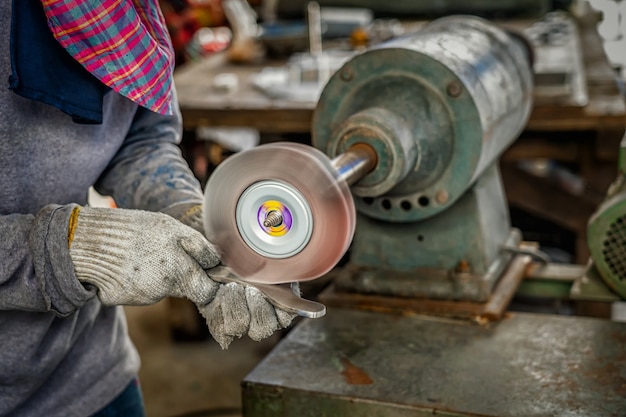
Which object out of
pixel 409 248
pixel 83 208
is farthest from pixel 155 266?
pixel 409 248

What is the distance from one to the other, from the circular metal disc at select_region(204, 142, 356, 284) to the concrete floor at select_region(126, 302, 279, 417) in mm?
1735

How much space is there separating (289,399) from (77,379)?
1.09 feet

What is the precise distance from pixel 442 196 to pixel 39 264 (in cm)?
64

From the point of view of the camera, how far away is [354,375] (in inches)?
45.6

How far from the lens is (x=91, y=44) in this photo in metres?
1.00

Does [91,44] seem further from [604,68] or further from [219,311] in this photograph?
[604,68]

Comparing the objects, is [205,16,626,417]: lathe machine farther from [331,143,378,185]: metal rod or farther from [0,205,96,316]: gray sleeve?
[0,205,96,316]: gray sleeve

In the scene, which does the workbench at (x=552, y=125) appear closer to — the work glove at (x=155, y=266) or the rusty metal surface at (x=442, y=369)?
the rusty metal surface at (x=442, y=369)

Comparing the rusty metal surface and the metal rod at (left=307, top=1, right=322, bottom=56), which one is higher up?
the metal rod at (left=307, top=1, right=322, bottom=56)

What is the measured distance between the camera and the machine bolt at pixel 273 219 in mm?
909

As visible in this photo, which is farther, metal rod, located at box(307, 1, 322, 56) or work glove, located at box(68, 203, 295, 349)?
metal rod, located at box(307, 1, 322, 56)

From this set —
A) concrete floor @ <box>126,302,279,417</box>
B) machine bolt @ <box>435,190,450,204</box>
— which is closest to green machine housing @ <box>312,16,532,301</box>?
machine bolt @ <box>435,190,450,204</box>

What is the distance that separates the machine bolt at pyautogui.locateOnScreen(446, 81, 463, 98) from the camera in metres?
1.21

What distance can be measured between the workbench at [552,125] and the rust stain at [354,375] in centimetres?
124
